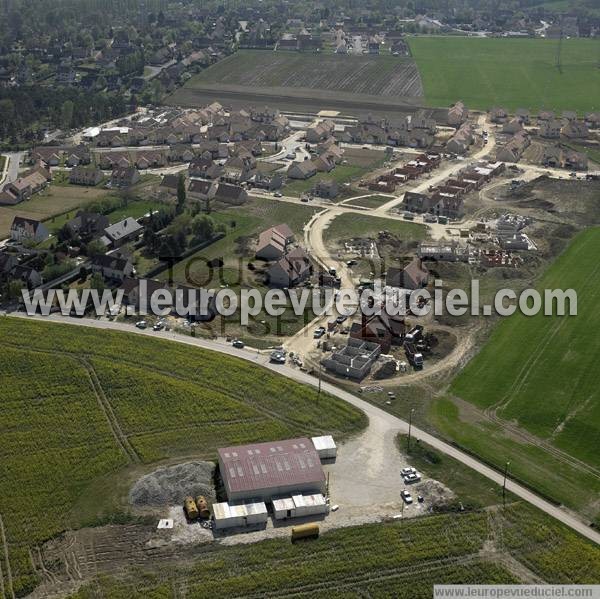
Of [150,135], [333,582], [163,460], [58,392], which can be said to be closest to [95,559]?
[163,460]

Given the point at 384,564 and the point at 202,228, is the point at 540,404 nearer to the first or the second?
the point at 384,564

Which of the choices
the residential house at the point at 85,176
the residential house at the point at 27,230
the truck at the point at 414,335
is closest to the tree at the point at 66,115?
the residential house at the point at 85,176

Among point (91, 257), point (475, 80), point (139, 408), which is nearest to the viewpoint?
point (139, 408)

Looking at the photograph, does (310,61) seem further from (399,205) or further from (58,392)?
(58,392)

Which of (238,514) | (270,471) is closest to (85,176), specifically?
(270,471)

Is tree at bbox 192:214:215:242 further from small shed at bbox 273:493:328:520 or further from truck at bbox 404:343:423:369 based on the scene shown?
small shed at bbox 273:493:328:520

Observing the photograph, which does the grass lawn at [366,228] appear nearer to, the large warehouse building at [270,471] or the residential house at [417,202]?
the residential house at [417,202]
